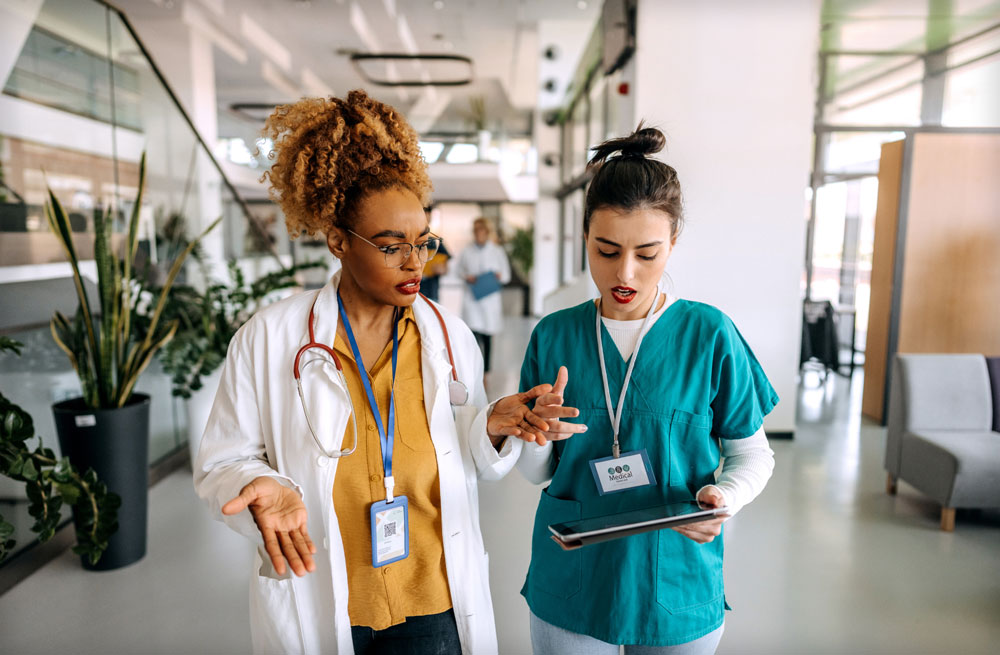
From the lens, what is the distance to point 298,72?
38.1ft

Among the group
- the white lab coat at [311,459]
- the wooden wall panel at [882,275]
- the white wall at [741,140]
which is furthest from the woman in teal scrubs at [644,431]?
the wooden wall panel at [882,275]

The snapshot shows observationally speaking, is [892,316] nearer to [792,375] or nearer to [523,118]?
[792,375]

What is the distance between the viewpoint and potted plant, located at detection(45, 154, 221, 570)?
2816 mm

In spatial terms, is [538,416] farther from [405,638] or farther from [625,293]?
[405,638]

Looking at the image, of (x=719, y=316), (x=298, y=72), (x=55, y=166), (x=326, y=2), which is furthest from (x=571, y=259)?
(x=719, y=316)

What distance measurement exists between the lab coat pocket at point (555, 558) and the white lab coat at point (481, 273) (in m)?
5.44

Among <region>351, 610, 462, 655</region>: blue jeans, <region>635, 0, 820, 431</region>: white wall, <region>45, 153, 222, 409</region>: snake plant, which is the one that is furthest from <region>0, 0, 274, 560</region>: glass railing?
<region>635, 0, 820, 431</region>: white wall

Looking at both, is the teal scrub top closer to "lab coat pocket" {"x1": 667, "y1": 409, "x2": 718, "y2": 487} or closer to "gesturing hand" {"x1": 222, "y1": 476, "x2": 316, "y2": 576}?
"lab coat pocket" {"x1": 667, "y1": 409, "x2": 718, "y2": 487}

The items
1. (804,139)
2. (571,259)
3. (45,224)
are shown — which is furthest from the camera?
(571,259)

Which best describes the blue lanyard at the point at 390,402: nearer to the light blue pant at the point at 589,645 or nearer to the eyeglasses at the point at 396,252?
the eyeglasses at the point at 396,252

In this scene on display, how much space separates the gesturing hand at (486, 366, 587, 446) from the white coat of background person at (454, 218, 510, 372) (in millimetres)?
5435

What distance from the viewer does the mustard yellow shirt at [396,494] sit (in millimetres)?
1232

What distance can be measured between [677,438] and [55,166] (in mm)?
3535

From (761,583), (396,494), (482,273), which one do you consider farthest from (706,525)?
(482,273)
